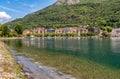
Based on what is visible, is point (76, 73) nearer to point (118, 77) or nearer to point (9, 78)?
point (118, 77)

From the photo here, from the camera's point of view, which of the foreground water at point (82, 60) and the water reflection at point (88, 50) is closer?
the foreground water at point (82, 60)

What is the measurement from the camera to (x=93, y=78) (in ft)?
81.8

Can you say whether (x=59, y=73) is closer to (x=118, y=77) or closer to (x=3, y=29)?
(x=118, y=77)

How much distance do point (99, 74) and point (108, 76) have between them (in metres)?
1.33

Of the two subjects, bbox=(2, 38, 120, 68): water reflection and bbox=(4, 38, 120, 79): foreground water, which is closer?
bbox=(4, 38, 120, 79): foreground water

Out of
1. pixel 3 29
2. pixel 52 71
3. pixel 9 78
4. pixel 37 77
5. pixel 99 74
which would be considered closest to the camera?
pixel 9 78

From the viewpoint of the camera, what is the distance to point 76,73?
27797mm

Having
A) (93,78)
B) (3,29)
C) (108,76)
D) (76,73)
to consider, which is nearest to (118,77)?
(108,76)

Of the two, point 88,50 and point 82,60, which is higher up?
point 82,60

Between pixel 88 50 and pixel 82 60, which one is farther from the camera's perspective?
pixel 88 50

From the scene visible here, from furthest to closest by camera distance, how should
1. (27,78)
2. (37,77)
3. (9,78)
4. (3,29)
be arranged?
(3,29)
(37,77)
(27,78)
(9,78)

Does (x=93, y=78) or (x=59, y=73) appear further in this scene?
(x=59, y=73)

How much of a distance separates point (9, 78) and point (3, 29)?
181522 millimetres

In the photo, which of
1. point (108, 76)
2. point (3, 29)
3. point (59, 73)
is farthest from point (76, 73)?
point (3, 29)
